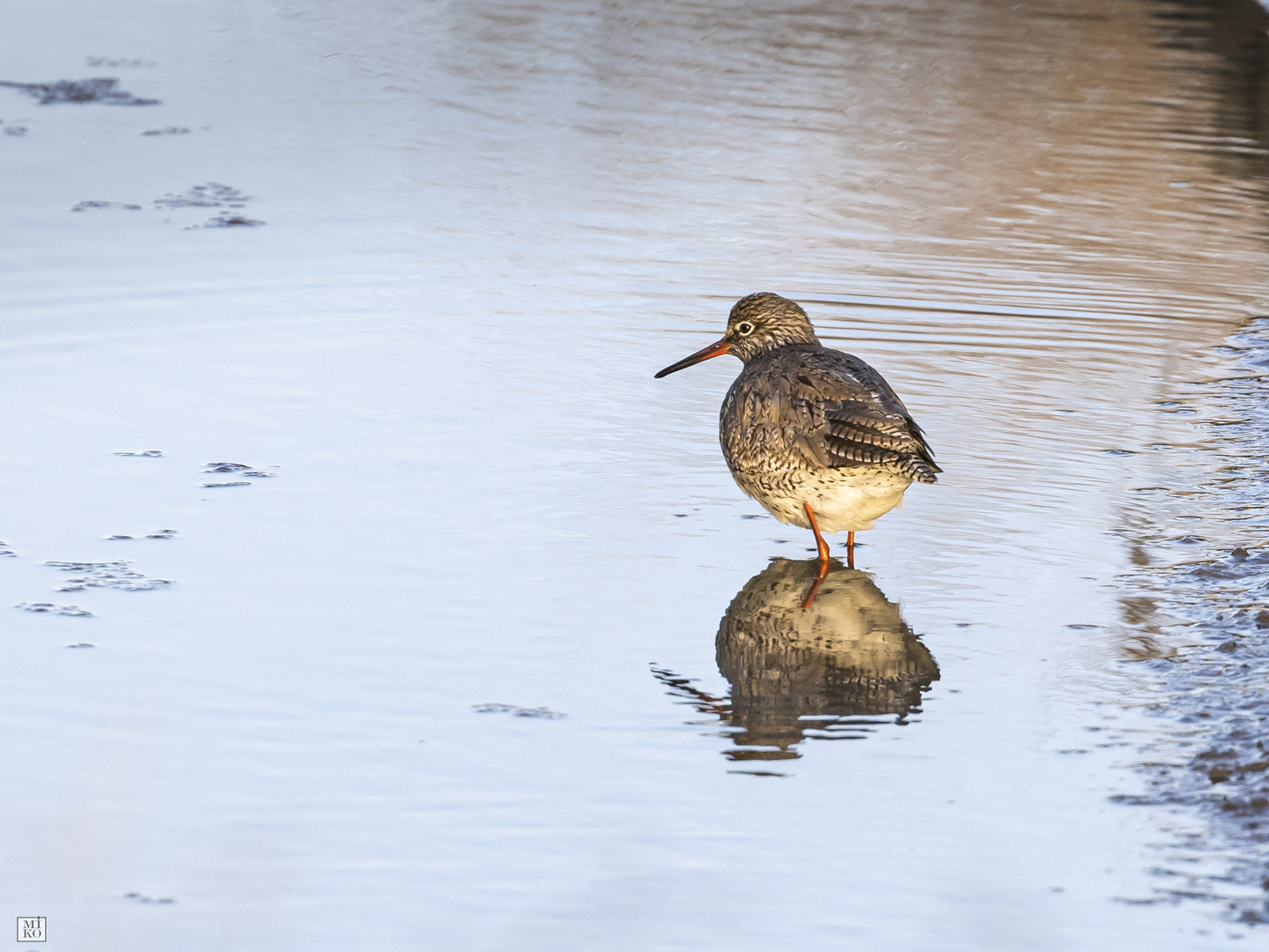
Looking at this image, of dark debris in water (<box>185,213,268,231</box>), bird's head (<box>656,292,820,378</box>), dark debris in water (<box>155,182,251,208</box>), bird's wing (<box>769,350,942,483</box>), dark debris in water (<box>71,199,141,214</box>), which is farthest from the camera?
dark debris in water (<box>155,182,251,208</box>)

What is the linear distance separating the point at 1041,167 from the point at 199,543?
26.4 feet

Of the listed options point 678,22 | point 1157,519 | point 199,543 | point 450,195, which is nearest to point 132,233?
point 450,195

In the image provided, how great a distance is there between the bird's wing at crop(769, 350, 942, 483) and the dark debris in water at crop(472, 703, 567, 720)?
1714 millimetres

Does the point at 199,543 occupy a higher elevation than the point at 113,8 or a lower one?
lower

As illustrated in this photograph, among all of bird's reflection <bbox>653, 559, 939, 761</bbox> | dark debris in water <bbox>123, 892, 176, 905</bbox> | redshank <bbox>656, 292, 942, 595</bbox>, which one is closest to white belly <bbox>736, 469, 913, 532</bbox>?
redshank <bbox>656, 292, 942, 595</bbox>

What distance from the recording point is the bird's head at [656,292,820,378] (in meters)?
7.45

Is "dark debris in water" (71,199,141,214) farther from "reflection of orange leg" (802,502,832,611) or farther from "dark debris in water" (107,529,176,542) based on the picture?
"reflection of orange leg" (802,502,832,611)

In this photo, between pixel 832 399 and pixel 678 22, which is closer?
pixel 832 399

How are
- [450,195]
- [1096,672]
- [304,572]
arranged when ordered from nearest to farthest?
[1096,672], [304,572], [450,195]

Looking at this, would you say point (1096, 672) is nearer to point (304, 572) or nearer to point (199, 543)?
point (304, 572)

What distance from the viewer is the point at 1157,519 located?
272 inches

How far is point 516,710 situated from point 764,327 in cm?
271

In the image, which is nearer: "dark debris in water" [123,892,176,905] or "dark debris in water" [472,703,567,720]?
"dark debris in water" [123,892,176,905]

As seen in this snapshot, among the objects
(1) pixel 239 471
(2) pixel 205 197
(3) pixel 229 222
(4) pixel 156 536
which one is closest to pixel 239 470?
(1) pixel 239 471
